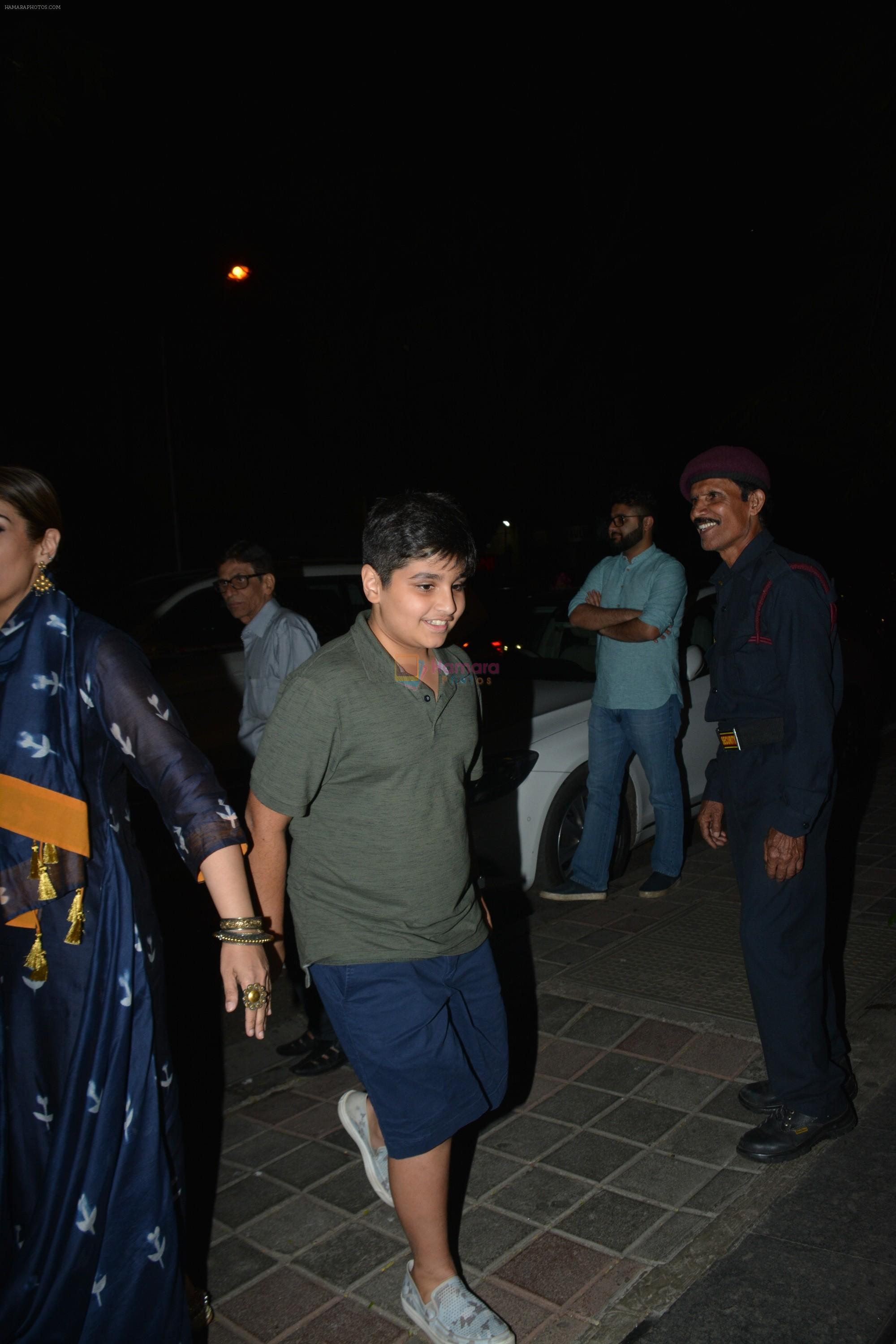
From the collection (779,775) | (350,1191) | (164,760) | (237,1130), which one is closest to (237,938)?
(164,760)

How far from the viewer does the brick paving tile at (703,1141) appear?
3234mm

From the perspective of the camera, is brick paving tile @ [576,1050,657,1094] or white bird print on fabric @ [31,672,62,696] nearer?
white bird print on fabric @ [31,672,62,696]

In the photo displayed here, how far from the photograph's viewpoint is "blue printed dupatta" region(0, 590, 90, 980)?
2.09 m

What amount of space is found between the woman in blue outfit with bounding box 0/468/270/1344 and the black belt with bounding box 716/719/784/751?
1687 millimetres

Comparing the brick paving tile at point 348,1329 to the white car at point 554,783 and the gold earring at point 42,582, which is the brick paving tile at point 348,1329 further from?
the white car at point 554,783

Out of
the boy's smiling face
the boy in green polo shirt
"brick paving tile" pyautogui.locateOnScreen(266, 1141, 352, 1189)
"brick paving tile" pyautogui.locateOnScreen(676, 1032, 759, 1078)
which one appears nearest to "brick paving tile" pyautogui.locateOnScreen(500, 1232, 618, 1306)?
the boy in green polo shirt

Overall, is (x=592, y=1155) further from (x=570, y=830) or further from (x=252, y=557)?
(x=252, y=557)

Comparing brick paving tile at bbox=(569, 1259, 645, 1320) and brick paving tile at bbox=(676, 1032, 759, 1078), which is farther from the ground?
brick paving tile at bbox=(569, 1259, 645, 1320)

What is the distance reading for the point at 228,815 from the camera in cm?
217

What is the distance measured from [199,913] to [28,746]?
3815 mm

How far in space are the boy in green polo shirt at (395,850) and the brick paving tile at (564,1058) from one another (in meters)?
1.38

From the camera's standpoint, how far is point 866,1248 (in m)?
2.73

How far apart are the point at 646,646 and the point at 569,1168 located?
109 inches

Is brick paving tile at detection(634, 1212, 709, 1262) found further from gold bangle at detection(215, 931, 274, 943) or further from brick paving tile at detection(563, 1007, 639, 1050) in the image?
gold bangle at detection(215, 931, 274, 943)
